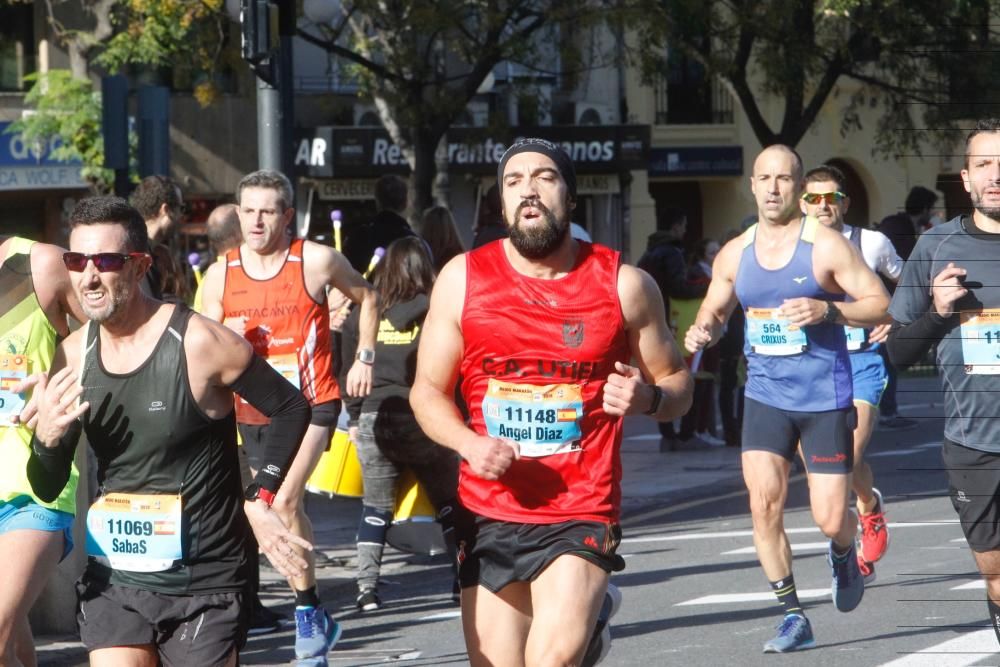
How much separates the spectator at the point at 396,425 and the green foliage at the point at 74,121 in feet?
43.3

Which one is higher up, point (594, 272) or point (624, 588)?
point (594, 272)

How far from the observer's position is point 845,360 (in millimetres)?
8219

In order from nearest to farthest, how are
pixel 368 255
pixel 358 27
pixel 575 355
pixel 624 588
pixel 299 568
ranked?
pixel 299 568, pixel 575 355, pixel 624 588, pixel 368 255, pixel 358 27

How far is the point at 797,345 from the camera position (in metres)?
8.13

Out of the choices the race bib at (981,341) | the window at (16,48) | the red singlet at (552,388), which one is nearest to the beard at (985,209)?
the race bib at (981,341)

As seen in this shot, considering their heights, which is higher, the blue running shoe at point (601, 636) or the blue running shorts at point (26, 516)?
the blue running shorts at point (26, 516)

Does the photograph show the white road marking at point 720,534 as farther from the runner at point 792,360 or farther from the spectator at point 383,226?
the runner at point 792,360

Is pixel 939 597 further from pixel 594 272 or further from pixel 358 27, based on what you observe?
pixel 358 27

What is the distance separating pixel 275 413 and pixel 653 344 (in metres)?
1.19

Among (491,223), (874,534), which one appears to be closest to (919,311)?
(874,534)

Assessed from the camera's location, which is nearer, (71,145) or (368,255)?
(368,255)

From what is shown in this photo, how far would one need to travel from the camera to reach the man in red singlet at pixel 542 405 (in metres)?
5.32

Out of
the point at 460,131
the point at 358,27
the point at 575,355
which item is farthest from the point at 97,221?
the point at 460,131

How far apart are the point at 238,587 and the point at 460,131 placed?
22.6 m
